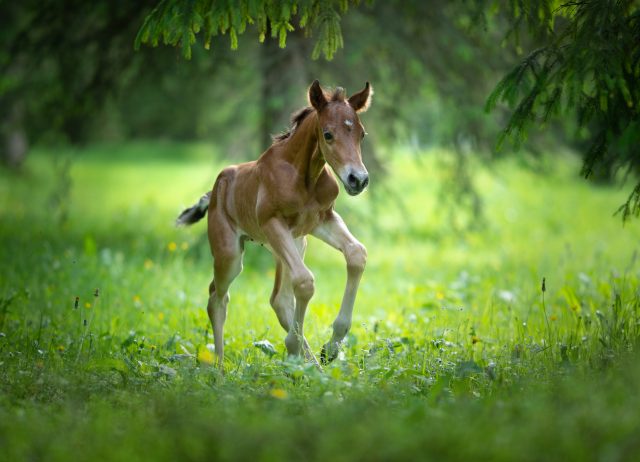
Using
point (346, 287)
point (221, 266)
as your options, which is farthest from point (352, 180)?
point (221, 266)

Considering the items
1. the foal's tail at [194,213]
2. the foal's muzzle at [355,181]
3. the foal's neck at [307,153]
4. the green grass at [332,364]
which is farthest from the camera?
the foal's tail at [194,213]

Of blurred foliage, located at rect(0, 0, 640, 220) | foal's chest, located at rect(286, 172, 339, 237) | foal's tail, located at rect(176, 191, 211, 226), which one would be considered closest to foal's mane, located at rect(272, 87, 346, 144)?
foal's chest, located at rect(286, 172, 339, 237)

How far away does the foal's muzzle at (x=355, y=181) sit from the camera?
5.26m

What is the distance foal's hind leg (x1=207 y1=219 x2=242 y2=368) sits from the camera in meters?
6.46

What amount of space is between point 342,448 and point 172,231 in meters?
11.8

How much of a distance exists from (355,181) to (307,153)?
2.58ft

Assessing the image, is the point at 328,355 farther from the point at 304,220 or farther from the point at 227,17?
the point at 227,17

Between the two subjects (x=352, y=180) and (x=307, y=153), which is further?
(x=307, y=153)

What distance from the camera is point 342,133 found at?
5.49m

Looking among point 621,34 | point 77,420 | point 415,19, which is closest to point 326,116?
point 621,34

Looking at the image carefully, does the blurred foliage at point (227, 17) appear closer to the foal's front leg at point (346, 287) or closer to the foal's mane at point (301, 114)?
the foal's mane at point (301, 114)

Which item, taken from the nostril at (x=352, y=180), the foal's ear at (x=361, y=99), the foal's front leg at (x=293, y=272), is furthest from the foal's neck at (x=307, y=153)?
the nostril at (x=352, y=180)

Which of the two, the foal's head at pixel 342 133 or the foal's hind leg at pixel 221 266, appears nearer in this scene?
the foal's head at pixel 342 133

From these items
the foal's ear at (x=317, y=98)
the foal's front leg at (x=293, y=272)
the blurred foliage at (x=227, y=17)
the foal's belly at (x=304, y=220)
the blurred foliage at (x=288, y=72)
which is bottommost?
the foal's front leg at (x=293, y=272)
